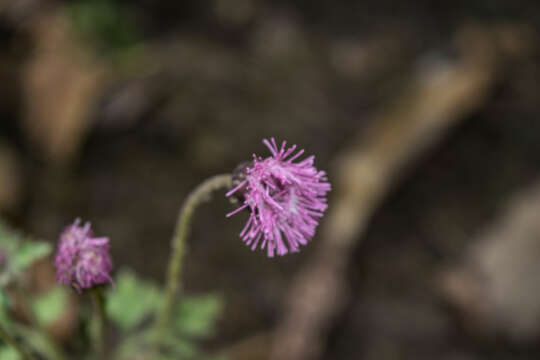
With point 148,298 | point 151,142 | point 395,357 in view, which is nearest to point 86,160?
point 151,142

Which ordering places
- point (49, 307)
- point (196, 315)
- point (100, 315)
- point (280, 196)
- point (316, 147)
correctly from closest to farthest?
point (280, 196)
point (100, 315)
point (49, 307)
point (196, 315)
point (316, 147)

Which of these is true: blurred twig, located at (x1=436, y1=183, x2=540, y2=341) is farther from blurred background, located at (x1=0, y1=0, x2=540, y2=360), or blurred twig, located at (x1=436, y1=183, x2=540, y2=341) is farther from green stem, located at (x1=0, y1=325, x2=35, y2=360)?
green stem, located at (x1=0, y1=325, x2=35, y2=360)

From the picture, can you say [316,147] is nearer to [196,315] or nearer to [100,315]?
[196,315]

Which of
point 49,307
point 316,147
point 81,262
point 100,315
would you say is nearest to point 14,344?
point 100,315

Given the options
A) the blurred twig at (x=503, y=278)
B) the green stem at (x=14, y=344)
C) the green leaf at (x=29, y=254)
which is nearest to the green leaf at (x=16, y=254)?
the green leaf at (x=29, y=254)

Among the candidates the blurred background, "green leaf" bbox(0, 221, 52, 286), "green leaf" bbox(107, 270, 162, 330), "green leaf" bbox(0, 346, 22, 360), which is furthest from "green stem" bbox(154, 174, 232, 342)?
the blurred background

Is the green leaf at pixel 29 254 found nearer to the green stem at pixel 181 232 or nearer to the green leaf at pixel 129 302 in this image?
the green stem at pixel 181 232

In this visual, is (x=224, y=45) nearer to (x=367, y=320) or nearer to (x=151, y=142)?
(x=151, y=142)
